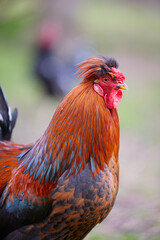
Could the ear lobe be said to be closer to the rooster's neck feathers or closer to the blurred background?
the rooster's neck feathers

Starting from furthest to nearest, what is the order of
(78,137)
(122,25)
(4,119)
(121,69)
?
1. (122,25)
2. (121,69)
3. (4,119)
4. (78,137)

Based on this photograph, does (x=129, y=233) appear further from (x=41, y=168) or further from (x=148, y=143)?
(x=148, y=143)

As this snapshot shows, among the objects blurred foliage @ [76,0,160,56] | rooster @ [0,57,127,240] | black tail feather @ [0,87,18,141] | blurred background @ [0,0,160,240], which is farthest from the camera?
blurred foliage @ [76,0,160,56]

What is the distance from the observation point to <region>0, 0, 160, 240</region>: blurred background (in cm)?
518

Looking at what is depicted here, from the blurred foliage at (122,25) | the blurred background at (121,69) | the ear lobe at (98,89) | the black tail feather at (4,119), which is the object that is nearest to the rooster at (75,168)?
the ear lobe at (98,89)

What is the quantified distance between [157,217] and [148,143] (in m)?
3.17

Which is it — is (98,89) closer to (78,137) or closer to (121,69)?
(78,137)

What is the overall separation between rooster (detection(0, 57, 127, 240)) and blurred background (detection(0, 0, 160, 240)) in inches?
66.6

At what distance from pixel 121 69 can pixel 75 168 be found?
39.2 ft

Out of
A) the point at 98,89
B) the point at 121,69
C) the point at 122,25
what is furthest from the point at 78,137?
the point at 122,25

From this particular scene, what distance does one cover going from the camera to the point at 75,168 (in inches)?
119

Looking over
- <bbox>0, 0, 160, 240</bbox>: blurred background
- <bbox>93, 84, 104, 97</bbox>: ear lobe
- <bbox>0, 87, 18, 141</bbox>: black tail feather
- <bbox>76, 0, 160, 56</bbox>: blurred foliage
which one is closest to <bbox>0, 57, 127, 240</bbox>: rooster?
<bbox>93, 84, 104, 97</bbox>: ear lobe

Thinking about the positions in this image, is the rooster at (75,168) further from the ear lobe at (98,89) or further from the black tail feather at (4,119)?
the black tail feather at (4,119)

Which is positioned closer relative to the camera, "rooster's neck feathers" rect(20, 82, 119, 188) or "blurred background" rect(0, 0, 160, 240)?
"rooster's neck feathers" rect(20, 82, 119, 188)
